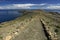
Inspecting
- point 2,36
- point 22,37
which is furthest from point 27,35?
point 2,36

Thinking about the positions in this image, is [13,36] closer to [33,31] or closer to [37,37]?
[37,37]

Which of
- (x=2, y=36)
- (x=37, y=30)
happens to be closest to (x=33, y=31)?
(x=37, y=30)

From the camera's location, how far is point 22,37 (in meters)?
36.2

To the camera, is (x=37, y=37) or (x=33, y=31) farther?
(x=33, y=31)

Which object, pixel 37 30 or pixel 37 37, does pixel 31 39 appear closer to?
pixel 37 37

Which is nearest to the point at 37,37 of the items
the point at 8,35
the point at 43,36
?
the point at 43,36

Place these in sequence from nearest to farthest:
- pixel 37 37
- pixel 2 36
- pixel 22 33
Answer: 1. pixel 2 36
2. pixel 37 37
3. pixel 22 33

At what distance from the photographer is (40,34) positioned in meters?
38.6

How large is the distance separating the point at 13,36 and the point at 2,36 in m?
1.59

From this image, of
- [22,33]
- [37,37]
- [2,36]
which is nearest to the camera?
[2,36]

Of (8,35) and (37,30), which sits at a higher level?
(8,35)

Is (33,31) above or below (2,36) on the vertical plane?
below

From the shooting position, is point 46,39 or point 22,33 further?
point 22,33

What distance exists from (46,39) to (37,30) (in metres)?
6.42
